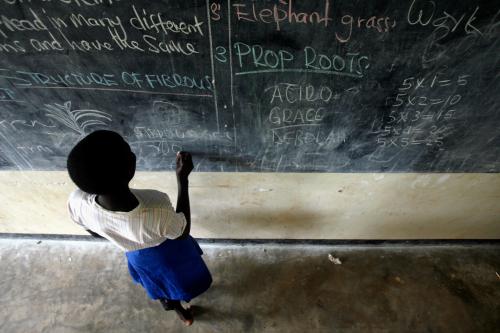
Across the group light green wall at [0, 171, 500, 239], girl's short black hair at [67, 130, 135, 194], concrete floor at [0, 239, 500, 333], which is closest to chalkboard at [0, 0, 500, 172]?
light green wall at [0, 171, 500, 239]

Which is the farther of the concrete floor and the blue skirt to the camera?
the concrete floor

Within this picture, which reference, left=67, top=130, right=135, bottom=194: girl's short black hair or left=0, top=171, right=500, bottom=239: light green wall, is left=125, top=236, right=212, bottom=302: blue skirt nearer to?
left=0, top=171, right=500, bottom=239: light green wall

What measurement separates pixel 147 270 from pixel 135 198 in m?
0.69

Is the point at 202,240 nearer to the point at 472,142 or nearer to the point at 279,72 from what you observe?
the point at 279,72

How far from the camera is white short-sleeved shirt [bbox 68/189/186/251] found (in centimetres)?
159

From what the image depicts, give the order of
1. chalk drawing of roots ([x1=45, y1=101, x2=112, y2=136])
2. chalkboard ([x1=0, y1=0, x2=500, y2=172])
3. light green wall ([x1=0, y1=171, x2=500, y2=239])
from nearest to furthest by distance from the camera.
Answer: chalkboard ([x1=0, y1=0, x2=500, y2=172])
chalk drawing of roots ([x1=45, y1=101, x2=112, y2=136])
light green wall ([x1=0, y1=171, x2=500, y2=239])

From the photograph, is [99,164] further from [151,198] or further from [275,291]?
[275,291]

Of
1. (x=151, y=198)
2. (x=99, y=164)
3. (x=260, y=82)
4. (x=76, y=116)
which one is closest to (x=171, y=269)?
(x=151, y=198)

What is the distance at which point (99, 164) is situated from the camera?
1.31m

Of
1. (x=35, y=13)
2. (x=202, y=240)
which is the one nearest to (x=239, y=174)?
(x=202, y=240)

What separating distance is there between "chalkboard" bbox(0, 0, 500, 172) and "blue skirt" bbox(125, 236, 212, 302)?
0.63 m

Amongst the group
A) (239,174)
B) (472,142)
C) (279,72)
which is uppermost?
(279,72)

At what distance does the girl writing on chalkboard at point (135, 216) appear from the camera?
132cm

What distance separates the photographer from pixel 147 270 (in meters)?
2.05
